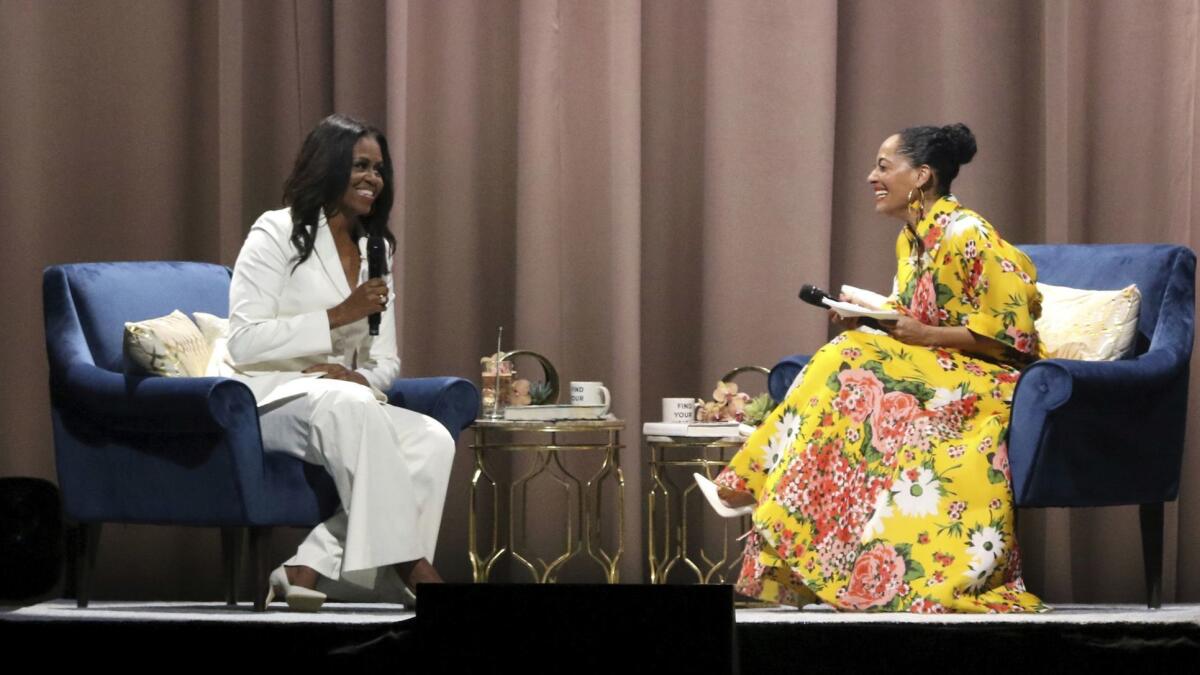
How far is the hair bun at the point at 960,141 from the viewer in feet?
12.9

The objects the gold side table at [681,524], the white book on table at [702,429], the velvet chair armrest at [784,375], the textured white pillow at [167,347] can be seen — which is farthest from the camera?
the gold side table at [681,524]

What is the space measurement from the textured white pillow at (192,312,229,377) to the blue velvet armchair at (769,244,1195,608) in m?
1.46

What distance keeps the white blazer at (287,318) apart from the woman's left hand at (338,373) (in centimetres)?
3

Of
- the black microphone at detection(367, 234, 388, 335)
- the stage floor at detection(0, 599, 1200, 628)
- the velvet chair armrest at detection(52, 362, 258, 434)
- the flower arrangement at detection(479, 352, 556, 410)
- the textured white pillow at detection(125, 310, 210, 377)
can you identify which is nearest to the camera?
the stage floor at detection(0, 599, 1200, 628)

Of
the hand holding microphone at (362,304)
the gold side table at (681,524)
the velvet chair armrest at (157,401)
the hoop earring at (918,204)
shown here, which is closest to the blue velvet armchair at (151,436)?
the velvet chair armrest at (157,401)

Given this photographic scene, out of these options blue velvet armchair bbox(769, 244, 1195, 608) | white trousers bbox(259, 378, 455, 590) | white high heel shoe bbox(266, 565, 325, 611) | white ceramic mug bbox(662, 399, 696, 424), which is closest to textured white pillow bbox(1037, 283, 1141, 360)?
blue velvet armchair bbox(769, 244, 1195, 608)

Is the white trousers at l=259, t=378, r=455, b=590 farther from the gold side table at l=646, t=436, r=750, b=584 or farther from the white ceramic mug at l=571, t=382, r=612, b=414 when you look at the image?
the gold side table at l=646, t=436, r=750, b=584

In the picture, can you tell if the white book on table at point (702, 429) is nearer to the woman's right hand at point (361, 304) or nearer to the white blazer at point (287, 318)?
the white blazer at point (287, 318)

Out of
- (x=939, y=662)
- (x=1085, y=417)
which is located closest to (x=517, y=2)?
(x=1085, y=417)

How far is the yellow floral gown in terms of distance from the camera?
11.8ft

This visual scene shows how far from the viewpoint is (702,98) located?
5117 millimetres

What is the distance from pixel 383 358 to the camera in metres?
4.04

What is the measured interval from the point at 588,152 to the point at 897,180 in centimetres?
137

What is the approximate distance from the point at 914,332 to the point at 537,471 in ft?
4.64
